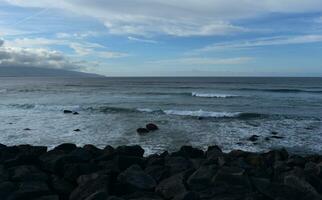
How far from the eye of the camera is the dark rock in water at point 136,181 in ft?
27.4

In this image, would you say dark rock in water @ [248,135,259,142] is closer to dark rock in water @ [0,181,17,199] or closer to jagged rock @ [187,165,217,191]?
jagged rock @ [187,165,217,191]

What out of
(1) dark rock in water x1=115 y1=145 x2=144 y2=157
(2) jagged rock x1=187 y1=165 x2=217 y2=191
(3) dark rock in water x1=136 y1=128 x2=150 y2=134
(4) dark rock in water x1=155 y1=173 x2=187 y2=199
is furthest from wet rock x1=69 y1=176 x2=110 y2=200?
(3) dark rock in water x1=136 y1=128 x2=150 y2=134

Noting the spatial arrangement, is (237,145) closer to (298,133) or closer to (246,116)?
(298,133)

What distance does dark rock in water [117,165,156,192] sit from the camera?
8.34 meters

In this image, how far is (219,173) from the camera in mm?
8516

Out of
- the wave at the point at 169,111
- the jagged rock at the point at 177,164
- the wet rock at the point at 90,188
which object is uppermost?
the wet rock at the point at 90,188

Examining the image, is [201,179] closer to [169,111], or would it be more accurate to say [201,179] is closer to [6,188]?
[6,188]

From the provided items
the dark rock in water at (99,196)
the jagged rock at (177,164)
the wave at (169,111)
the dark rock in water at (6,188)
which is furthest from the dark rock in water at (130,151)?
the wave at (169,111)

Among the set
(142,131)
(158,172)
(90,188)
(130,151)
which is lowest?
(142,131)

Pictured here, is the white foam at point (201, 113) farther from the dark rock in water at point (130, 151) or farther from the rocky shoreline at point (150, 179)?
the rocky shoreline at point (150, 179)

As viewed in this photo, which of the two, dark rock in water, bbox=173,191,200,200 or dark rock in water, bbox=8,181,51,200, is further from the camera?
dark rock in water, bbox=8,181,51,200

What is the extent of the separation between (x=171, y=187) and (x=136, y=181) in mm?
894

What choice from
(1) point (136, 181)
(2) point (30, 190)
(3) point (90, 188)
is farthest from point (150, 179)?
(2) point (30, 190)

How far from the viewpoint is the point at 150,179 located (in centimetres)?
873
